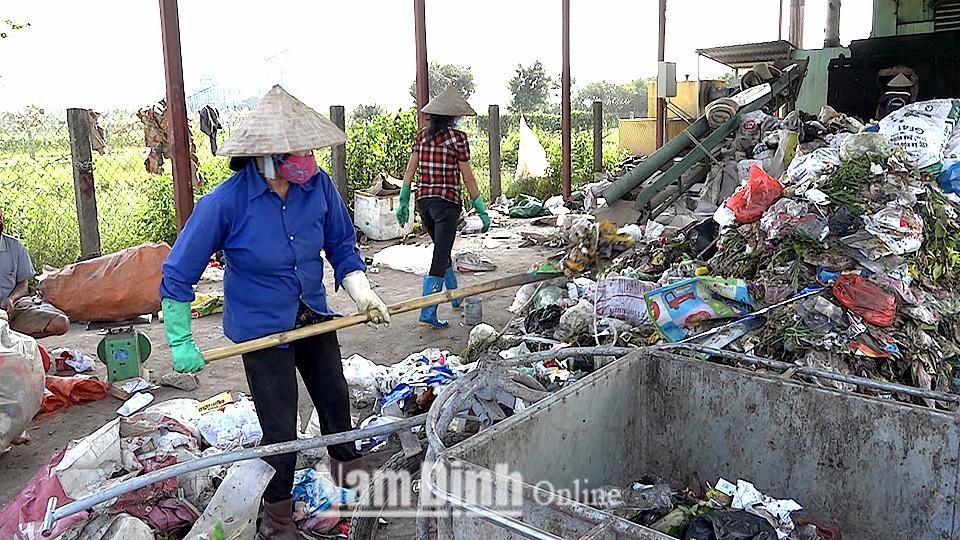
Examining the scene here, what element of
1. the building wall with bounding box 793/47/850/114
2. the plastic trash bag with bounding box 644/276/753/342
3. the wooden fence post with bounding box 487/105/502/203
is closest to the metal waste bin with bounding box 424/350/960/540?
the plastic trash bag with bounding box 644/276/753/342

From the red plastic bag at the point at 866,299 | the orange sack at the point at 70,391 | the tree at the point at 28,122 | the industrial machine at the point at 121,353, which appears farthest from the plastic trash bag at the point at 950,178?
the tree at the point at 28,122

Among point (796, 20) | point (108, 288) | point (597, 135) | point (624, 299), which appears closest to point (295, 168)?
point (624, 299)

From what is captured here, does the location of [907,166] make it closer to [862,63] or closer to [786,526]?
[786,526]

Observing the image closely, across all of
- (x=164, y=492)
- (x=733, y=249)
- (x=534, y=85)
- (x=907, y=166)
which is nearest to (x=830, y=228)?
(x=733, y=249)

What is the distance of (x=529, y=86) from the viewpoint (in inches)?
1072

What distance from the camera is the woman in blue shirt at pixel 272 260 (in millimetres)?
2990

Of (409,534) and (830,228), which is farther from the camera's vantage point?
(830,228)

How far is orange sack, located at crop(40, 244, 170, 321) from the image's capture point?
247 inches

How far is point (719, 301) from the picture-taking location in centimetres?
453

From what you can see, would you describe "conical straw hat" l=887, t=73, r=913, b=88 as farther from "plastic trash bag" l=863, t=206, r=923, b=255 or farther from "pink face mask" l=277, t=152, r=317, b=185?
"pink face mask" l=277, t=152, r=317, b=185

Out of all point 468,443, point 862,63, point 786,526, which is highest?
point 862,63

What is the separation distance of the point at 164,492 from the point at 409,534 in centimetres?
111

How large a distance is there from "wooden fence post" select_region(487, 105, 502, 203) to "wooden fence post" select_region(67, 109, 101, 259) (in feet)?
20.9

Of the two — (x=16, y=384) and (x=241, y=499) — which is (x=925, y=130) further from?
(x=16, y=384)
